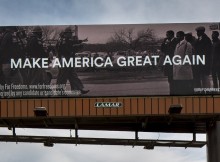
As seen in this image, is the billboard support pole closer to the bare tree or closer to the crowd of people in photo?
the crowd of people in photo

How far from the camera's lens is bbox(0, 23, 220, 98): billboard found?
26.4 metres

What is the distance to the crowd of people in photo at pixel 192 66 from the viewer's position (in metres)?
26.3

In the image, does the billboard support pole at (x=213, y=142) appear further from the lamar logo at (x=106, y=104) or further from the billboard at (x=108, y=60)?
the lamar logo at (x=106, y=104)

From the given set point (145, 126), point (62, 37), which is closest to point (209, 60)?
point (145, 126)

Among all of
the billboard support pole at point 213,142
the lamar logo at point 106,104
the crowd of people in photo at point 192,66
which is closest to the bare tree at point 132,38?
the crowd of people in photo at point 192,66

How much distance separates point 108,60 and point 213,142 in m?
6.42

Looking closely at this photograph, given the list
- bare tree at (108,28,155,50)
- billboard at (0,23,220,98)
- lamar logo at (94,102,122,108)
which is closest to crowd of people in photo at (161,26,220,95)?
billboard at (0,23,220,98)

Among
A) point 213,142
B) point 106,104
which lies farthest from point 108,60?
point 213,142

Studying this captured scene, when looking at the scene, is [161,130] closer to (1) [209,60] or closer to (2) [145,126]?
(2) [145,126]

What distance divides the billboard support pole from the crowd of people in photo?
2366 millimetres

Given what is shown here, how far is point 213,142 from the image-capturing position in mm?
28000

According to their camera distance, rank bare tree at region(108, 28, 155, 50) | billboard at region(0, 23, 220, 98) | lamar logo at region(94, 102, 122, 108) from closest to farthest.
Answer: lamar logo at region(94, 102, 122, 108)
billboard at region(0, 23, 220, 98)
bare tree at region(108, 28, 155, 50)

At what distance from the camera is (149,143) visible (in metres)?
30.0

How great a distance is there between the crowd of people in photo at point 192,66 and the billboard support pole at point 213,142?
7.76ft
